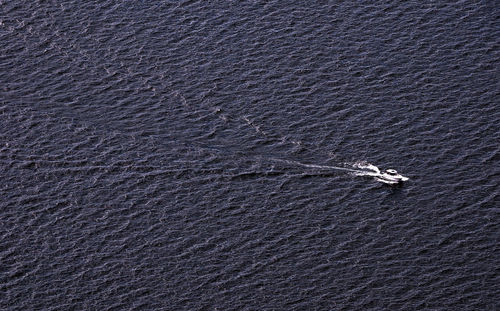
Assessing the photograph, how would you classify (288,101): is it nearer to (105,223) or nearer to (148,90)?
(148,90)

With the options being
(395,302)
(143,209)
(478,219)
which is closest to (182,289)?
(143,209)

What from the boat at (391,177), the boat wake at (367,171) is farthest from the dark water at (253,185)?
the boat at (391,177)

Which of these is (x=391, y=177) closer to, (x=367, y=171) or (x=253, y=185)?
(x=367, y=171)

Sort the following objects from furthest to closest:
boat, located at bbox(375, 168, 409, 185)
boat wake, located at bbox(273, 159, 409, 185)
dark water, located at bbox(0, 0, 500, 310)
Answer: boat wake, located at bbox(273, 159, 409, 185) < boat, located at bbox(375, 168, 409, 185) < dark water, located at bbox(0, 0, 500, 310)

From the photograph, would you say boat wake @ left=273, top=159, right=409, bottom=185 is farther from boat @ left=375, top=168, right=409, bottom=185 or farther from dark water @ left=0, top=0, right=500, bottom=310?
dark water @ left=0, top=0, right=500, bottom=310

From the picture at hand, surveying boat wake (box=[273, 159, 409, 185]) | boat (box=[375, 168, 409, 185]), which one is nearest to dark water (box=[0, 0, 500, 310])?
boat wake (box=[273, 159, 409, 185])

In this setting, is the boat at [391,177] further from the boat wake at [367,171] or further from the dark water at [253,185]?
the dark water at [253,185]
